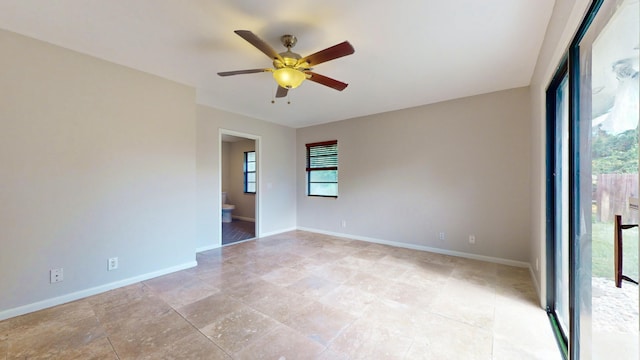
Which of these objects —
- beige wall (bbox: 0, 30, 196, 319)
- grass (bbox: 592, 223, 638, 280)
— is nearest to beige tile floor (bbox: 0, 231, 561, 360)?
beige wall (bbox: 0, 30, 196, 319)

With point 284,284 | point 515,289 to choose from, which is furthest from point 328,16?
point 515,289

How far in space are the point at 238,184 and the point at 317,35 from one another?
5.83 m

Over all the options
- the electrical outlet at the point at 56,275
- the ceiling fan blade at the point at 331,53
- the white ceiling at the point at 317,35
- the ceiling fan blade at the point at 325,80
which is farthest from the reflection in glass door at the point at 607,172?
the electrical outlet at the point at 56,275

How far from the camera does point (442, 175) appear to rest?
3.83m

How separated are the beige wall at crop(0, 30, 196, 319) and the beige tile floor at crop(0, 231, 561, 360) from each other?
1.03ft

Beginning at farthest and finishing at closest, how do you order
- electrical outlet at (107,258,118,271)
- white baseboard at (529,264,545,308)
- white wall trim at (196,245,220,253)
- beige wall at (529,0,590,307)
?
white wall trim at (196,245,220,253) → electrical outlet at (107,258,118,271) → white baseboard at (529,264,545,308) → beige wall at (529,0,590,307)

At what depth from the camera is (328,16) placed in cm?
186

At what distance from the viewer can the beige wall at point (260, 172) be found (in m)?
4.07

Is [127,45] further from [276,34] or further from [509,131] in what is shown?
[509,131]

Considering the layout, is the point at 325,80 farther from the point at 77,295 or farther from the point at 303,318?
the point at 77,295

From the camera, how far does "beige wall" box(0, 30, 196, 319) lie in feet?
6.93

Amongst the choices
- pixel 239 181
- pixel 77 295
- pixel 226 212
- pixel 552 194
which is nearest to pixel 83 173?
pixel 77 295

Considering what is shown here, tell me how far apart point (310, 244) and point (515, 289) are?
9.75ft

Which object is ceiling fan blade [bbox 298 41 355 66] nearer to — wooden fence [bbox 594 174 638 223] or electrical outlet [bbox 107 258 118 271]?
wooden fence [bbox 594 174 638 223]
